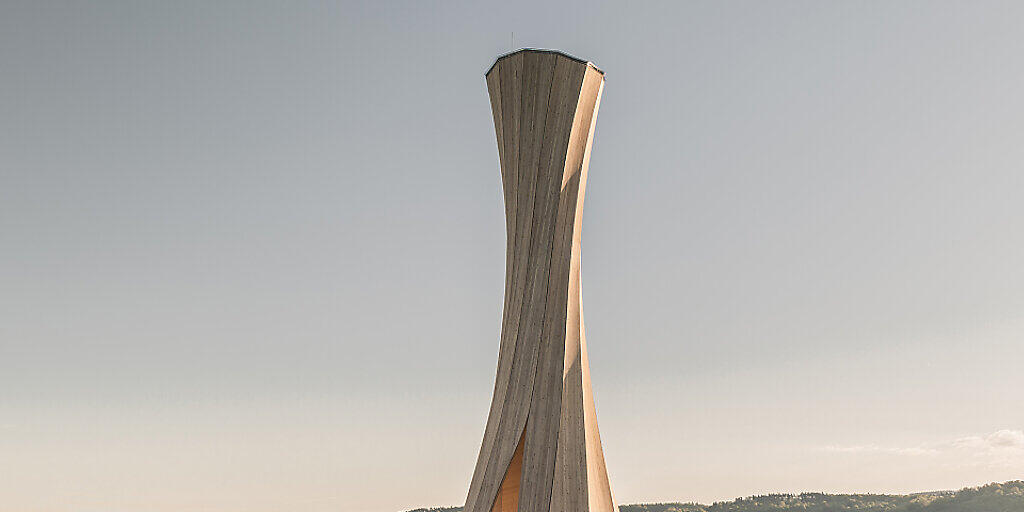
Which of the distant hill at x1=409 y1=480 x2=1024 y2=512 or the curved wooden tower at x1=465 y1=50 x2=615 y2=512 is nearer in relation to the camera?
the curved wooden tower at x1=465 y1=50 x2=615 y2=512

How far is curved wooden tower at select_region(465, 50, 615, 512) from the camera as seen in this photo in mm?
5945

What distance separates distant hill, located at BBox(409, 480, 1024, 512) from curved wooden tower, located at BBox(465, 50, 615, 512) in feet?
21.0

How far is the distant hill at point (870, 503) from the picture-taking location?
1216 centimetres

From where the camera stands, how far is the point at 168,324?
11.2m

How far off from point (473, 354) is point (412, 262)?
157 cm

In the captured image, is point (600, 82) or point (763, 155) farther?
point (763, 155)

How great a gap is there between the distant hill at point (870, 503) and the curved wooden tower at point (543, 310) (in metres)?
6.39

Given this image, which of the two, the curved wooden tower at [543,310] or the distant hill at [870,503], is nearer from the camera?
the curved wooden tower at [543,310]

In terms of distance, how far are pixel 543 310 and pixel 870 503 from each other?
9120 millimetres

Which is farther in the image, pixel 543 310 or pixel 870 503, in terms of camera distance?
pixel 870 503

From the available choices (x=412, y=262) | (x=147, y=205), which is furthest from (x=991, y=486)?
(x=147, y=205)

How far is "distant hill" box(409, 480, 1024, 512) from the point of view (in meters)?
12.2

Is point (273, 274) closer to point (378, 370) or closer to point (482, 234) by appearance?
point (378, 370)

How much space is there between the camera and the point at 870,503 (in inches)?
501
